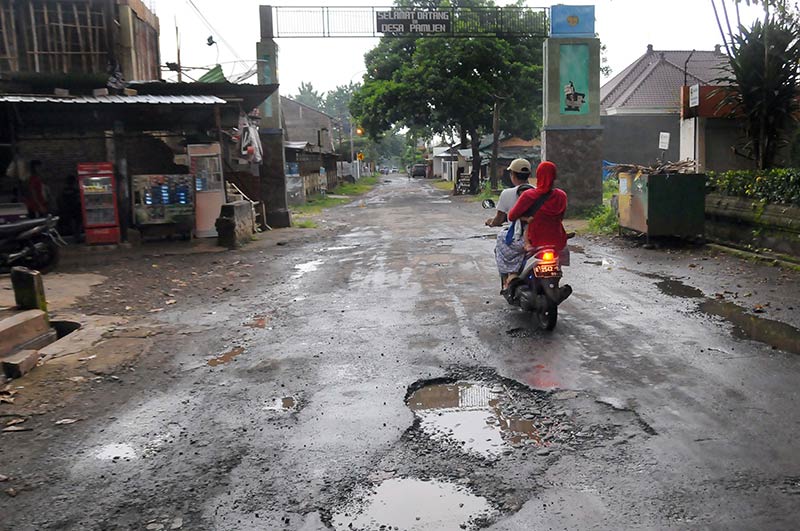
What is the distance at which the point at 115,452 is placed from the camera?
447cm

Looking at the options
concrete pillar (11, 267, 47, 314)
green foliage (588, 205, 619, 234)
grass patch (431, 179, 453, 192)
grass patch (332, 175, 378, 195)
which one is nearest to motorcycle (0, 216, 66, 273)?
concrete pillar (11, 267, 47, 314)

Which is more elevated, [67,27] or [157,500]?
[67,27]

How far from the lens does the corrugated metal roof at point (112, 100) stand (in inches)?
542

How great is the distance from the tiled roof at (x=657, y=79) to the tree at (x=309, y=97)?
12036 centimetres

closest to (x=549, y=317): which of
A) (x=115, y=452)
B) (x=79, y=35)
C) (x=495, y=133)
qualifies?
(x=115, y=452)

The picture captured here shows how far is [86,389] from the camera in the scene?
5.83 m

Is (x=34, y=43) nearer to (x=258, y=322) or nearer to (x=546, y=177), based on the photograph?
(x=258, y=322)

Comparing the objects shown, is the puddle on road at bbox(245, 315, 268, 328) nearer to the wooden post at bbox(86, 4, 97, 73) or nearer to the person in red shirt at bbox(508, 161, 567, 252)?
the person in red shirt at bbox(508, 161, 567, 252)

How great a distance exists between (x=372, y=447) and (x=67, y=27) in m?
17.1

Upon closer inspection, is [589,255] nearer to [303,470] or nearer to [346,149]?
[303,470]

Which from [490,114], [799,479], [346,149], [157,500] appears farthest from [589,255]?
[346,149]

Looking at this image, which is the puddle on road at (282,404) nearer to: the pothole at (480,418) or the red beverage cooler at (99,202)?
the pothole at (480,418)

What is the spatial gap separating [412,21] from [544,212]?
16223mm

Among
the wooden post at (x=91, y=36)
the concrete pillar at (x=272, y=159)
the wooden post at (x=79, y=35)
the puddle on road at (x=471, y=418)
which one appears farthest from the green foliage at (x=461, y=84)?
the puddle on road at (x=471, y=418)
